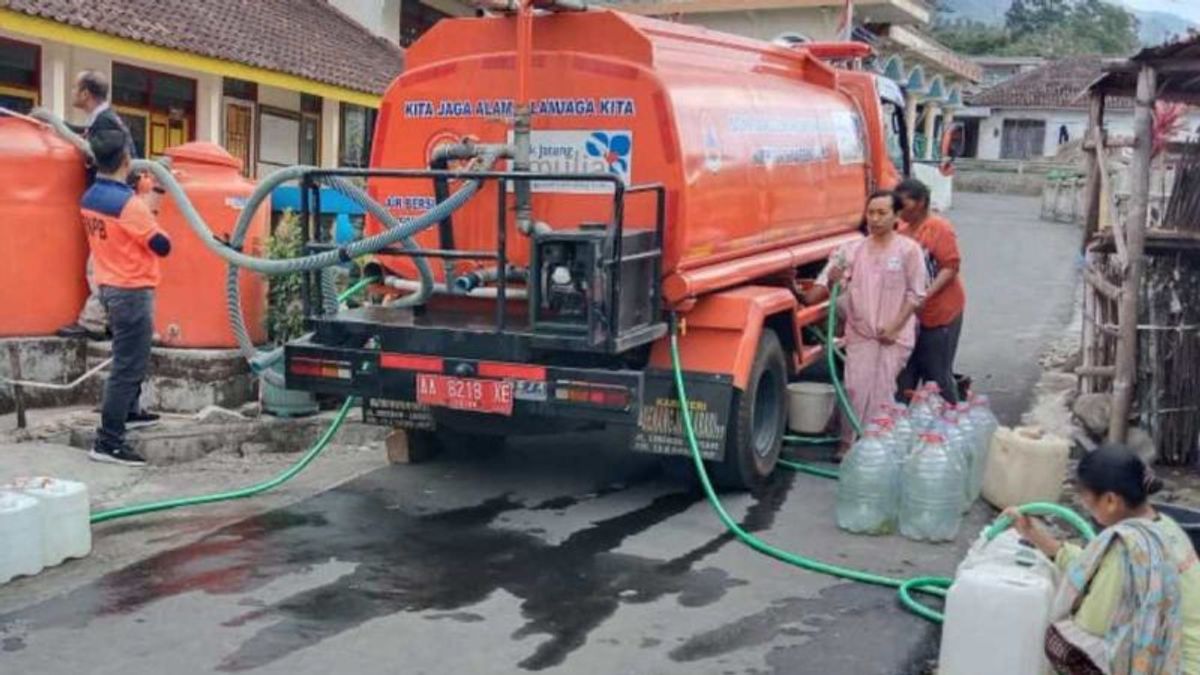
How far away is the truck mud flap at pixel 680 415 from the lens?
6.39 meters

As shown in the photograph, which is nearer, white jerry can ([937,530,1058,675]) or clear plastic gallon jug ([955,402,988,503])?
white jerry can ([937,530,1058,675])

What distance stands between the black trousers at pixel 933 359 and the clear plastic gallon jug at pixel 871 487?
1.73 meters

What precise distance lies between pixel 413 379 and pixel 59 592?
6.31 ft

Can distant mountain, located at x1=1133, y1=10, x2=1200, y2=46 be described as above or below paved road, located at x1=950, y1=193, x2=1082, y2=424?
above

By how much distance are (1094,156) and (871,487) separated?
14.2 ft

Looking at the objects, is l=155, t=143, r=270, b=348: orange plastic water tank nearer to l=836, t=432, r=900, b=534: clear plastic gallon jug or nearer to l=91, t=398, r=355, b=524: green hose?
l=91, t=398, r=355, b=524: green hose

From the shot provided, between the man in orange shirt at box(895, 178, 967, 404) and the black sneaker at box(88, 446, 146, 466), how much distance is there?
4.73m

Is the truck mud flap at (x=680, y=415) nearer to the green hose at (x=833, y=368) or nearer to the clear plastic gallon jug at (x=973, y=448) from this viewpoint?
the green hose at (x=833, y=368)

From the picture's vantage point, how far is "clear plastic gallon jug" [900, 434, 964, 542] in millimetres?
6152

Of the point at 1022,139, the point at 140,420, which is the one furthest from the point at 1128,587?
the point at 1022,139

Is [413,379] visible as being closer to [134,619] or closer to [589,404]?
[589,404]

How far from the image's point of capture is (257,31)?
56.6ft

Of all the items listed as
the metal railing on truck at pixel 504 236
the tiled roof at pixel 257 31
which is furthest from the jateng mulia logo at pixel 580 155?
the tiled roof at pixel 257 31

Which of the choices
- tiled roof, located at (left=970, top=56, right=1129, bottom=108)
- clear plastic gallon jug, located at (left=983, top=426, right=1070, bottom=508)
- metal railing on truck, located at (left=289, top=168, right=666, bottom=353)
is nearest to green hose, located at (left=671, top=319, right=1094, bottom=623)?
metal railing on truck, located at (left=289, top=168, right=666, bottom=353)
